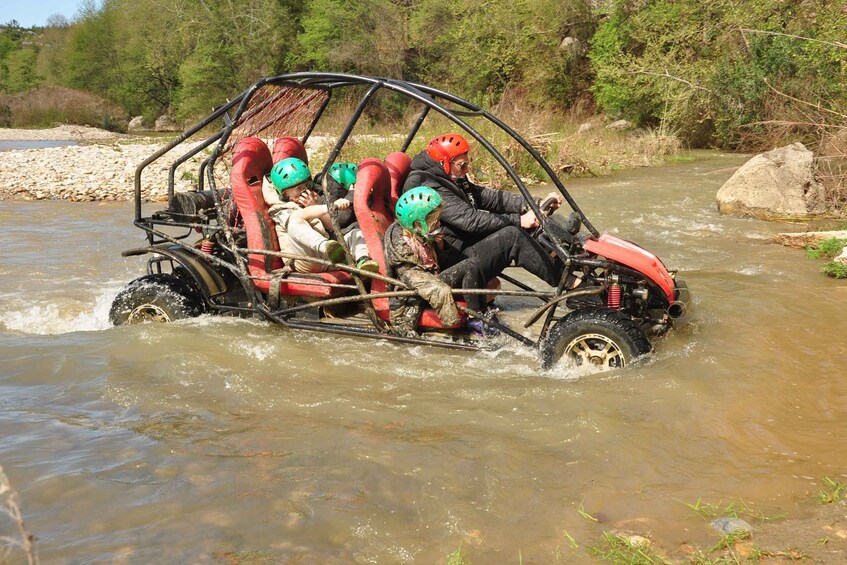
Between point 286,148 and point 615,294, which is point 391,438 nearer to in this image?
point 615,294

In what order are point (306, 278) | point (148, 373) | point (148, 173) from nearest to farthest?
point (148, 373)
point (306, 278)
point (148, 173)

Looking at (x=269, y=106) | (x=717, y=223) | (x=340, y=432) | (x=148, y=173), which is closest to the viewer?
(x=340, y=432)

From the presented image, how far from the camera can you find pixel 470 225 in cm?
580

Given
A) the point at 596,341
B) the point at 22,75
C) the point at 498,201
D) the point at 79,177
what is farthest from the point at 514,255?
the point at 22,75

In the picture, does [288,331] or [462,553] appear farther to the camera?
[288,331]

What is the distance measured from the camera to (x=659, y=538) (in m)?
3.28

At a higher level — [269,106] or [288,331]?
[269,106]

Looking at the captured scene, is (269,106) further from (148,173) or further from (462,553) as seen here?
(148,173)

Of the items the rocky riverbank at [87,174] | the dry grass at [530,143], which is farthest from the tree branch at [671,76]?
the rocky riverbank at [87,174]

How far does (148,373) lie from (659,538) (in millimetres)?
3682

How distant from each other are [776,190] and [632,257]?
327 inches

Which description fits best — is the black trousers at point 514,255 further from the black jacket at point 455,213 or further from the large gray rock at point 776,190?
the large gray rock at point 776,190

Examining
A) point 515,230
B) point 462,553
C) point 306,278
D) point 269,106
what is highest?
point 269,106

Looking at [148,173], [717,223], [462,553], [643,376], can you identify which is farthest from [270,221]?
[148,173]
